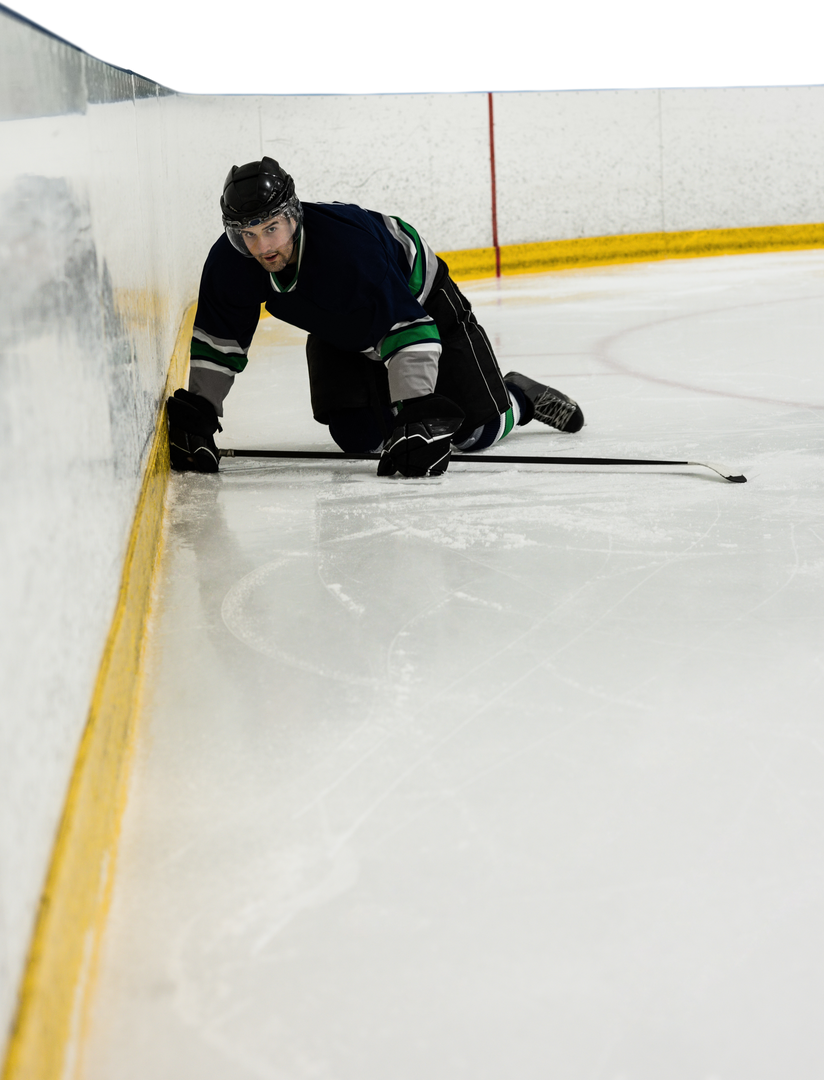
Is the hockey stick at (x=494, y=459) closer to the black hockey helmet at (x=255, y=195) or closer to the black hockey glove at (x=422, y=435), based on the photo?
the black hockey glove at (x=422, y=435)

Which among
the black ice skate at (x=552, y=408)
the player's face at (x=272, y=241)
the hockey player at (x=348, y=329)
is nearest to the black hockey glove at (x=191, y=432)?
the hockey player at (x=348, y=329)

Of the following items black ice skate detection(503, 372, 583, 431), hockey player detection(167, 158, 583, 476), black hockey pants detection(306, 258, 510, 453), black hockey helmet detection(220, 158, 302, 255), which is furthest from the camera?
black ice skate detection(503, 372, 583, 431)

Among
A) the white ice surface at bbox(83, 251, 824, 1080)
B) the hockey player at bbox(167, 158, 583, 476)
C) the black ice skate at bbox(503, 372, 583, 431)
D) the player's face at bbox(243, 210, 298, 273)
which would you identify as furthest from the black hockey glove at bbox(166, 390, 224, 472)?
the black ice skate at bbox(503, 372, 583, 431)

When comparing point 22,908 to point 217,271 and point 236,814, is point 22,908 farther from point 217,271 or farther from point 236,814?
point 217,271

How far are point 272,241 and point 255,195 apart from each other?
4.2 inches

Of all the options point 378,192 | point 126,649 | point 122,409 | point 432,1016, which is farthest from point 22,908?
point 378,192

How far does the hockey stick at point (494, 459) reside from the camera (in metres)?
2.67

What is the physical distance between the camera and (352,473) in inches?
110

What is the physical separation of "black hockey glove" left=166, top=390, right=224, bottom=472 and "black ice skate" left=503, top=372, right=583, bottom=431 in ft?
2.89

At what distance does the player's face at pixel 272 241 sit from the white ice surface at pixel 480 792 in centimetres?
54

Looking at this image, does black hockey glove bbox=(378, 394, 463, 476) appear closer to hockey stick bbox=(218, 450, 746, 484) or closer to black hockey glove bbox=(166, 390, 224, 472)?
hockey stick bbox=(218, 450, 746, 484)

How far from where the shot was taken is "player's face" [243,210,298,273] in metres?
2.37

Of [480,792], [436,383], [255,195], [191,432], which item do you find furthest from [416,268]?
[480,792]

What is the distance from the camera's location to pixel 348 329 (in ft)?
8.57
